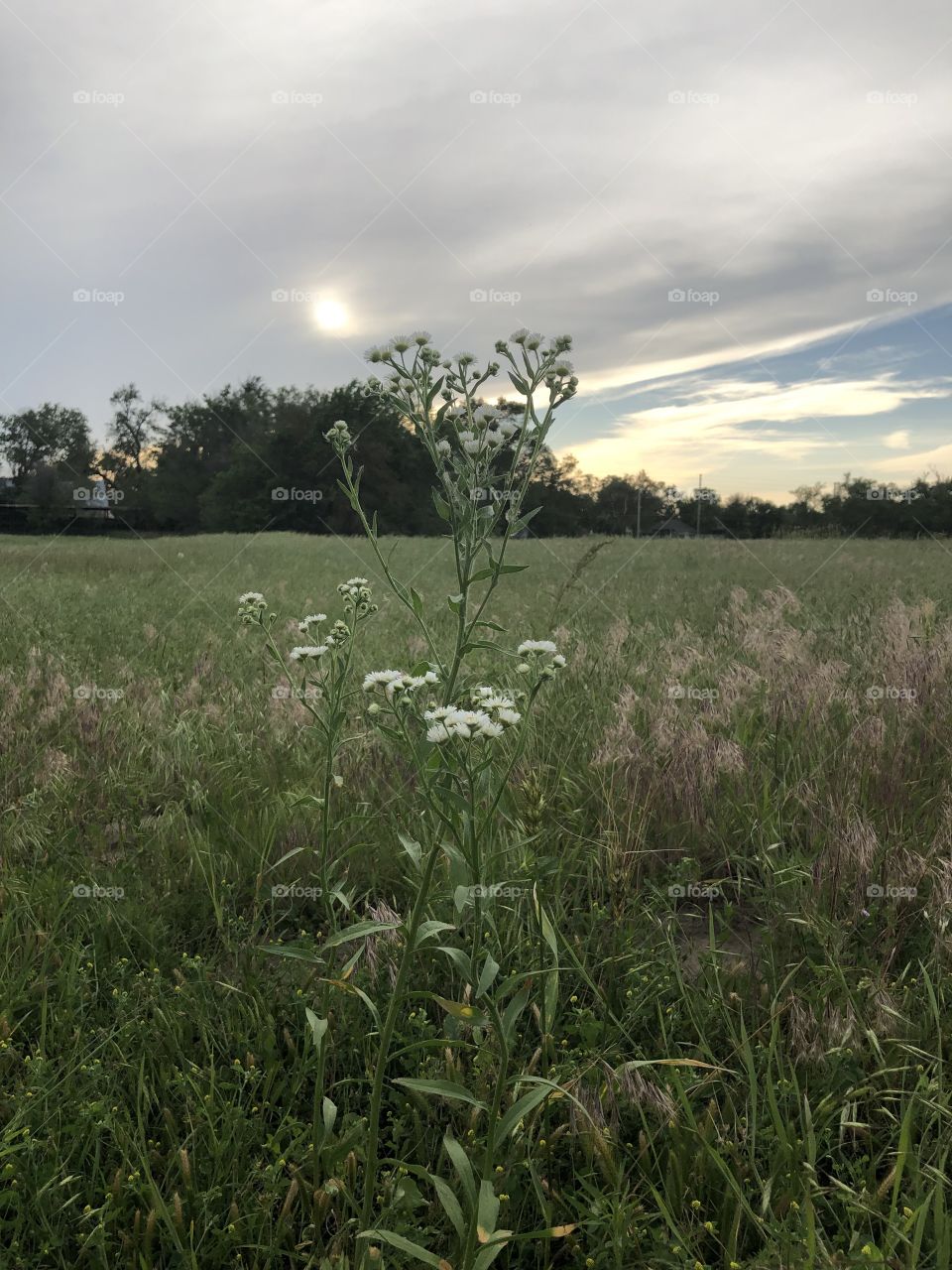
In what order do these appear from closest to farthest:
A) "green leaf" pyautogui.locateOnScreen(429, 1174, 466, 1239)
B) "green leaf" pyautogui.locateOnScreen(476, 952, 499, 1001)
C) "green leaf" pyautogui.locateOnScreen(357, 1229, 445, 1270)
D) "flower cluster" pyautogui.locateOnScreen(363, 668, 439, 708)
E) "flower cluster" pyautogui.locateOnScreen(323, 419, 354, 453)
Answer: "green leaf" pyautogui.locateOnScreen(357, 1229, 445, 1270)
"green leaf" pyautogui.locateOnScreen(429, 1174, 466, 1239)
"green leaf" pyautogui.locateOnScreen(476, 952, 499, 1001)
"flower cluster" pyautogui.locateOnScreen(363, 668, 439, 708)
"flower cluster" pyautogui.locateOnScreen(323, 419, 354, 453)

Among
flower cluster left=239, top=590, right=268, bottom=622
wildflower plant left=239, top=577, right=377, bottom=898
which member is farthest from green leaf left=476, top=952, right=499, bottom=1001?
flower cluster left=239, top=590, right=268, bottom=622

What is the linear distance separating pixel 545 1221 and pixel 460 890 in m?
0.76

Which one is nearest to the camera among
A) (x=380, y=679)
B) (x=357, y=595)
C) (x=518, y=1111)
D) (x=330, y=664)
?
(x=518, y=1111)

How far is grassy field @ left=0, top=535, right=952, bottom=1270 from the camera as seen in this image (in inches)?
71.2

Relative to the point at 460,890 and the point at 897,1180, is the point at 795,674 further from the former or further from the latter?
the point at 460,890

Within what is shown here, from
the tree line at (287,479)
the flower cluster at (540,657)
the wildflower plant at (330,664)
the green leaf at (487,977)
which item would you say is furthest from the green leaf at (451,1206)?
the tree line at (287,479)

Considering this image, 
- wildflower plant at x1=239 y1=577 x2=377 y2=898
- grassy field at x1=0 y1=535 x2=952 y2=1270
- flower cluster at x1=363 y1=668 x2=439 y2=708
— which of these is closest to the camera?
grassy field at x1=0 y1=535 x2=952 y2=1270

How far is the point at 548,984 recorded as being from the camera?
6.46 feet

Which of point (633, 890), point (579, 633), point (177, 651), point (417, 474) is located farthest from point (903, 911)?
point (417, 474)

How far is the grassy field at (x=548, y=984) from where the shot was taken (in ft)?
5.93

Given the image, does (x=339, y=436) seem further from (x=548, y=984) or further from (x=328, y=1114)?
(x=328, y=1114)

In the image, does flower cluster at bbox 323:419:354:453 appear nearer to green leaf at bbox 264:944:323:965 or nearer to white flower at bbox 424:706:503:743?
white flower at bbox 424:706:503:743

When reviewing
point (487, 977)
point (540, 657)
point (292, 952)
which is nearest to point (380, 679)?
point (540, 657)

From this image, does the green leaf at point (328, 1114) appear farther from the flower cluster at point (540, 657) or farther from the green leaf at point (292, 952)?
the flower cluster at point (540, 657)
